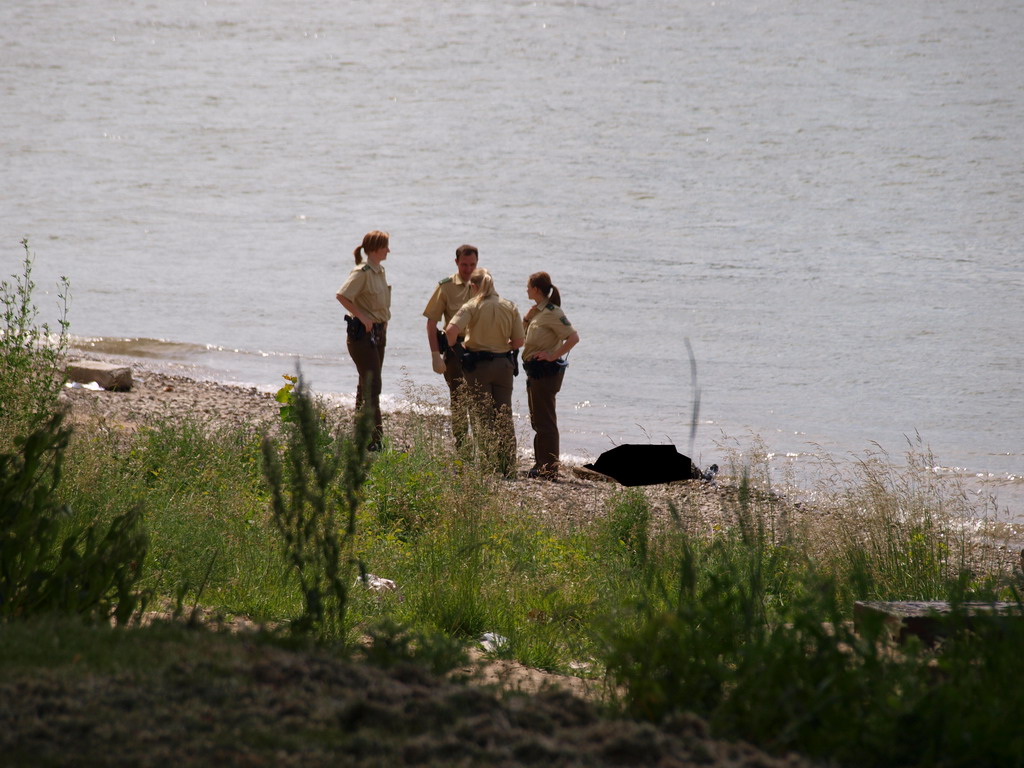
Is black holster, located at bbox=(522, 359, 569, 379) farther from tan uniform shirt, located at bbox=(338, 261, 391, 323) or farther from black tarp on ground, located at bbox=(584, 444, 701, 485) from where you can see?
tan uniform shirt, located at bbox=(338, 261, 391, 323)

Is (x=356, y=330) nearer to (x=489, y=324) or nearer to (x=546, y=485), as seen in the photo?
(x=489, y=324)

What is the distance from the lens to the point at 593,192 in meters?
39.4

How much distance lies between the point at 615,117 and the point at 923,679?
162 ft

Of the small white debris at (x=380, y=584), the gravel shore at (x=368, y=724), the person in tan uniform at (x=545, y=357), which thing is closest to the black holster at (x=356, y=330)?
the person in tan uniform at (x=545, y=357)

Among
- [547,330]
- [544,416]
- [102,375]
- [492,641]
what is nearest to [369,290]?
[547,330]

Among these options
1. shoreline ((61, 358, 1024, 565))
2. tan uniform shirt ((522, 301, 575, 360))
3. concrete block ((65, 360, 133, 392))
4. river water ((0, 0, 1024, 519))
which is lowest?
shoreline ((61, 358, 1024, 565))

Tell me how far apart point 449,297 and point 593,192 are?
2950cm

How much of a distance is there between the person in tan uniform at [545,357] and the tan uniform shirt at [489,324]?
0.72ft

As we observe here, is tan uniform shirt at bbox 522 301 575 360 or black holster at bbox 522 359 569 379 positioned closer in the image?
tan uniform shirt at bbox 522 301 575 360

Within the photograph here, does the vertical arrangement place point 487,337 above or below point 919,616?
above

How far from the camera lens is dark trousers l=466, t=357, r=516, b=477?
801cm

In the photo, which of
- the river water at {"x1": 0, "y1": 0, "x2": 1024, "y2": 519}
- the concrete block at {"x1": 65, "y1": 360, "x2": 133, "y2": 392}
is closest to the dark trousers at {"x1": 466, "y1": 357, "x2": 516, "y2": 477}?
the river water at {"x1": 0, "y1": 0, "x2": 1024, "y2": 519}

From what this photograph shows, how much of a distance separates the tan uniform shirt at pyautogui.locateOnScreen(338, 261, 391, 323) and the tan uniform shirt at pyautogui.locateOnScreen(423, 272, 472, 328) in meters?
0.49

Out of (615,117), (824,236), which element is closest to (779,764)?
(824,236)
